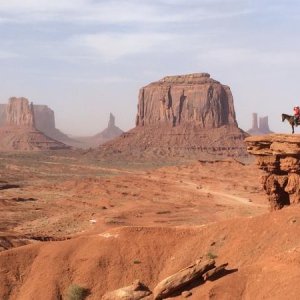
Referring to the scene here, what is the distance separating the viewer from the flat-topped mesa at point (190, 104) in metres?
140

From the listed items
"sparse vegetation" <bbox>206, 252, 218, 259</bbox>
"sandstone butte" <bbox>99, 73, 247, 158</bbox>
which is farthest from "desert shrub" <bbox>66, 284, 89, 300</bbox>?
"sandstone butte" <bbox>99, 73, 247, 158</bbox>

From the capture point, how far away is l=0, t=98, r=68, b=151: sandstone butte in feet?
547

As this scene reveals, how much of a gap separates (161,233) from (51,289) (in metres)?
5.48

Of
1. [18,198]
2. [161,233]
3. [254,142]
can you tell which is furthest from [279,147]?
[18,198]

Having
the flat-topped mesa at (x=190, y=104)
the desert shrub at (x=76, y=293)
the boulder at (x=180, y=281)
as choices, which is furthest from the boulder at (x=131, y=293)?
the flat-topped mesa at (x=190, y=104)

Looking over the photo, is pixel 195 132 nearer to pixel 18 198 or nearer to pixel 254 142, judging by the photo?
pixel 18 198

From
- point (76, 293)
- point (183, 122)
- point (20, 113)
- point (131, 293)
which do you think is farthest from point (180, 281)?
point (20, 113)

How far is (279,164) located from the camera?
24906mm

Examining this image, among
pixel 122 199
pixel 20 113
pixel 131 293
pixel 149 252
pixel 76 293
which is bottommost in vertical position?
pixel 122 199

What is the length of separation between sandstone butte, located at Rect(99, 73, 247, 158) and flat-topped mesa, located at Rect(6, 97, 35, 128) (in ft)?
178

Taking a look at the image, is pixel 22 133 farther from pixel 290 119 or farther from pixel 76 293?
pixel 76 293

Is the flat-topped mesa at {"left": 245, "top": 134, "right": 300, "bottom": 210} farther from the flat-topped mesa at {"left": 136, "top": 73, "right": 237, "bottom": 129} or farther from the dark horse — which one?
the flat-topped mesa at {"left": 136, "top": 73, "right": 237, "bottom": 129}

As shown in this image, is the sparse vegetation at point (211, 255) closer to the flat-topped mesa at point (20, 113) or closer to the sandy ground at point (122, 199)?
the sandy ground at point (122, 199)

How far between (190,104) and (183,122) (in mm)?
5188
